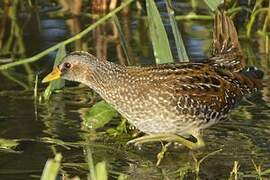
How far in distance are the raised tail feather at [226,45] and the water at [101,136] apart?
1.48ft

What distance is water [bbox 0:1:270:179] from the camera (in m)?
6.69

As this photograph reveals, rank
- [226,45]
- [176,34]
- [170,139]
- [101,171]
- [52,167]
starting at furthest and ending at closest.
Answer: [226,45] → [176,34] → [170,139] → [101,171] → [52,167]

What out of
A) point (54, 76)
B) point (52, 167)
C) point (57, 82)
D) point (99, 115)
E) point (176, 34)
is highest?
point (52, 167)

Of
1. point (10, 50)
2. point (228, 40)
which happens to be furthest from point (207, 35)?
point (228, 40)

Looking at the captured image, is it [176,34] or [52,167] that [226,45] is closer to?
[176,34]

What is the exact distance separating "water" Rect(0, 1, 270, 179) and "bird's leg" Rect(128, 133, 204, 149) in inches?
2.4

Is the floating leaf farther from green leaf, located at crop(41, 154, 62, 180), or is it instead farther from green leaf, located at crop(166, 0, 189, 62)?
green leaf, located at crop(41, 154, 62, 180)

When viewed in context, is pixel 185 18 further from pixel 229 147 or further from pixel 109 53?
pixel 229 147

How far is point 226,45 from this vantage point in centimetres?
777

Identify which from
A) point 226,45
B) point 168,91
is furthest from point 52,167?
point 226,45

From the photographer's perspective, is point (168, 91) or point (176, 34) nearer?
point (168, 91)

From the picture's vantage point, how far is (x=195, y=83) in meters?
7.24

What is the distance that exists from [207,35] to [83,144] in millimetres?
3450

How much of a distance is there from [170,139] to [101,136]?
2.01 ft
